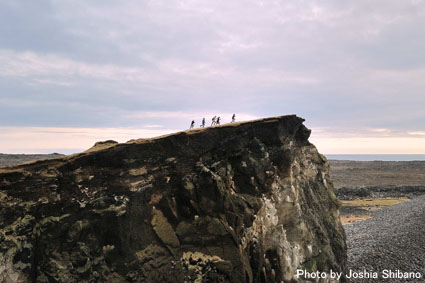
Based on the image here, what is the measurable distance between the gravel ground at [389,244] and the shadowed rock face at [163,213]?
13.3 metres

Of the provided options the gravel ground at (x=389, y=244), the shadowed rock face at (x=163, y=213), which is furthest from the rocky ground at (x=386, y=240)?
the shadowed rock face at (x=163, y=213)

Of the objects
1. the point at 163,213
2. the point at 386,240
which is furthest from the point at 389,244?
the point at 163,213

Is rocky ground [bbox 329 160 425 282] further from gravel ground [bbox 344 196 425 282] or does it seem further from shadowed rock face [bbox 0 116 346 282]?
shadowed rock face [bbox 0 116 346 282]

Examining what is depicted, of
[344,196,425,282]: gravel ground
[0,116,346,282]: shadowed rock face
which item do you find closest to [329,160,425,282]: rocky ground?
[344,196,425,282]: gravel ground

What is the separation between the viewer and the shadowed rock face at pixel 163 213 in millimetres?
12625

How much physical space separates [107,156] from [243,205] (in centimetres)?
759

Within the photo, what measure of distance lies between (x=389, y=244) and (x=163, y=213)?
28.4 meters

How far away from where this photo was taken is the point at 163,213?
14289 millimetres

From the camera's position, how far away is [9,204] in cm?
1230

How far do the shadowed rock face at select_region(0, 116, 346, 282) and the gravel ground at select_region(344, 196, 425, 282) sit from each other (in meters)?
13.3

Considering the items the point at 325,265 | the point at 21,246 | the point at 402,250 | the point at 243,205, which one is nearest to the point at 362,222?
the point at 402,250

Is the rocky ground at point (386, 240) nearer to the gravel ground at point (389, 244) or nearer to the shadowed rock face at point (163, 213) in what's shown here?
the gravel ground at point (389, 244)

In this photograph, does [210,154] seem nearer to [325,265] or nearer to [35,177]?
[35,177]

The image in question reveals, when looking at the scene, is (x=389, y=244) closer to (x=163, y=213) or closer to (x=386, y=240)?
(x=386, y=240)
